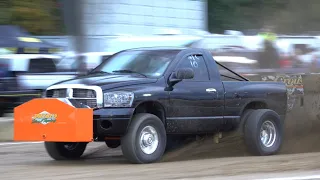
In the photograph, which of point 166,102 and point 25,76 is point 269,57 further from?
point 25,76

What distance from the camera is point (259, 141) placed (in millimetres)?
10234

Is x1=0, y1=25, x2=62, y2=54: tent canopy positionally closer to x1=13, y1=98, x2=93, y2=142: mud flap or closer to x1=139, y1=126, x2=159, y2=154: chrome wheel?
x1=13, y1=98, x2=93, y2=142: mud flap

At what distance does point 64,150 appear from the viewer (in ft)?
32.1

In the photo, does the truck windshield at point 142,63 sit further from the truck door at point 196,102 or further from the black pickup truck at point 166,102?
the truck door at point 196,102

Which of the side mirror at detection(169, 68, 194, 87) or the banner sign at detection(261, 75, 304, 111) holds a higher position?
the side mirror at detection(169, 68, 194, 87)

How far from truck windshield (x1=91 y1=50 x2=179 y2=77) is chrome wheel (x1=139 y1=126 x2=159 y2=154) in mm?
862

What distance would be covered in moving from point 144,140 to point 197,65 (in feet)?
5.68

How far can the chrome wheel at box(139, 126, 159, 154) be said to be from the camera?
8805mm

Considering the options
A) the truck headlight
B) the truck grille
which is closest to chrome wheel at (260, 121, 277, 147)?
the truck headlight

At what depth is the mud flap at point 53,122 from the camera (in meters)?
8.30

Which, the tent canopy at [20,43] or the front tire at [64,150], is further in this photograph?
the tent canopy at [20,43]

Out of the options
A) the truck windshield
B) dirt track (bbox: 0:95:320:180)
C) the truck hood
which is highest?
the truck windshield

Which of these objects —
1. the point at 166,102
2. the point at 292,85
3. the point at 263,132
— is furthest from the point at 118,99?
the point at 292,85

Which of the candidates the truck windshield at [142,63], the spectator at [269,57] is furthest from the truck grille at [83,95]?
the spectator at [269,57]
